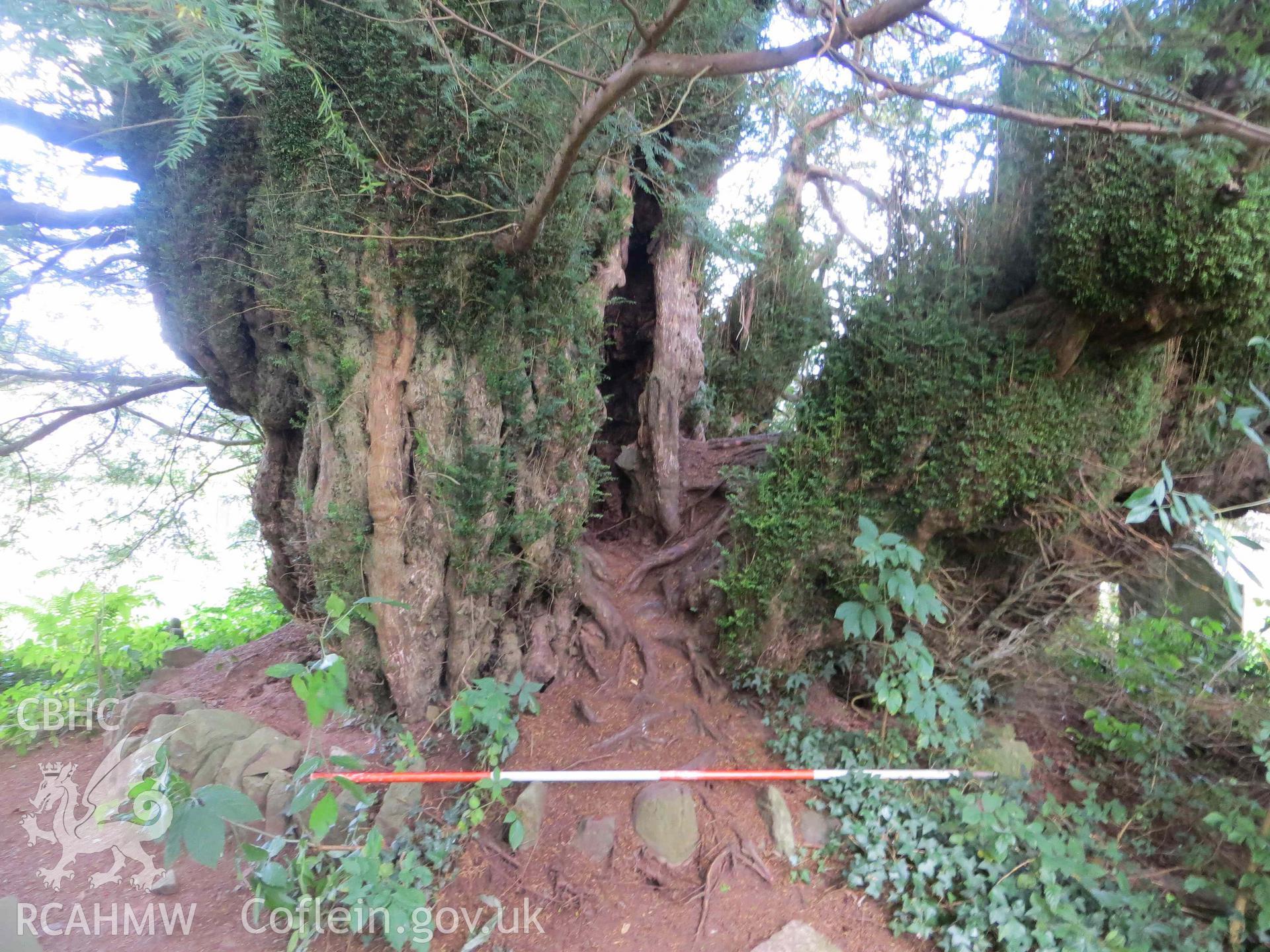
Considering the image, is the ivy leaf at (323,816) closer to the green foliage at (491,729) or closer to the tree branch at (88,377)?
the green foliage at (491,729)

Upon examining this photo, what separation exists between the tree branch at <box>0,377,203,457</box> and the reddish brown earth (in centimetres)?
252

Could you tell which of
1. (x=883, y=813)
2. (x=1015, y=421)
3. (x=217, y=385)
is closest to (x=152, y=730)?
(x=217, y=385)

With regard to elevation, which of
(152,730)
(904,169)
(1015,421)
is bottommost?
(152,730)

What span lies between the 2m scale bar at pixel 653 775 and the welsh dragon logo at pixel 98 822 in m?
1.01

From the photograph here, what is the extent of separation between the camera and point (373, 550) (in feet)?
12.1

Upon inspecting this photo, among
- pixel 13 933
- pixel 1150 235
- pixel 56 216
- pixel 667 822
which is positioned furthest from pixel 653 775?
pixel 56 216

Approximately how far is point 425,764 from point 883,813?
8.39ft

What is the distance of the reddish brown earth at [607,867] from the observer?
2.84m

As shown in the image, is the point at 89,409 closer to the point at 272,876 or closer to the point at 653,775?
the point at 272,876

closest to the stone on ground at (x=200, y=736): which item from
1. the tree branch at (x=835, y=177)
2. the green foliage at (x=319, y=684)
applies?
the green foliage at (x=319, y=684)

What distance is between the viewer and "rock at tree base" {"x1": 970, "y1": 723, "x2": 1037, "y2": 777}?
3.56m

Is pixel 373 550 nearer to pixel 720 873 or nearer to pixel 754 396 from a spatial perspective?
pixel 720 873
